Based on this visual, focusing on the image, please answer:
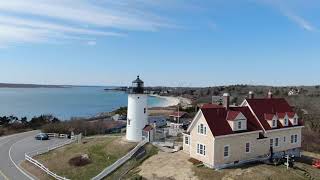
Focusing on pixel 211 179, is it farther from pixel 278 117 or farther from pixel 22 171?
pixel 22 171

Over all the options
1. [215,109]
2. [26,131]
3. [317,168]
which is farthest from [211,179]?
[26,131]

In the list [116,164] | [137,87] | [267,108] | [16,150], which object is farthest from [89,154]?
[267,108]

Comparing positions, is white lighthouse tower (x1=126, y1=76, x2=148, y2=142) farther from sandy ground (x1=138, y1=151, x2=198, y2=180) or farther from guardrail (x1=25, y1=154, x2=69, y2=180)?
guardrail (x1=25, y1=154, x2=69, y2=180)

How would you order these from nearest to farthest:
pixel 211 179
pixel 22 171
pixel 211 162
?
pixel 211 179 < pixel 211 162 < pixel 22 171

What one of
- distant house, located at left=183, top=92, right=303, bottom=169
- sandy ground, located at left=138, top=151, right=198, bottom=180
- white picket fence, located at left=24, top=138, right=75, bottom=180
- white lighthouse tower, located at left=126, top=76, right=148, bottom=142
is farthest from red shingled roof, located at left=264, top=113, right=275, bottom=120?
white picket fence, located at left=24, top=138, right=75, bottom=180

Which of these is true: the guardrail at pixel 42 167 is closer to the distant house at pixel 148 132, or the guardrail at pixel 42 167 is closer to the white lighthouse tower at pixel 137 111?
the white lighthouse tower at pixel 137 111

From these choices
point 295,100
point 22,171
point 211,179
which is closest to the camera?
point 211,179
